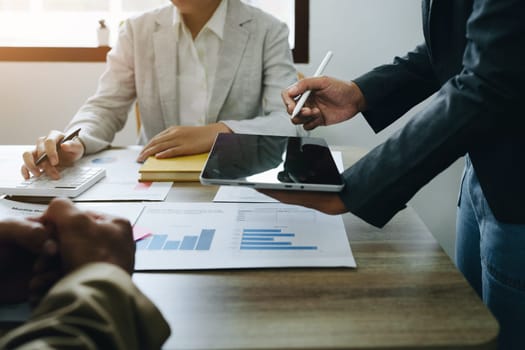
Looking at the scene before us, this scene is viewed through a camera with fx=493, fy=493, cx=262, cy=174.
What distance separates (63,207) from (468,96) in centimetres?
51

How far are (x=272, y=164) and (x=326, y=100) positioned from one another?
0.94 feet

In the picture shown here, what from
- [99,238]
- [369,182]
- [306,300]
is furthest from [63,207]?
[369,182]

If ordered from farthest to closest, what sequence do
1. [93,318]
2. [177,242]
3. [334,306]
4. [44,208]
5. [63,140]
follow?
[63,140] < [44,208] < [177,242] < [334,306] < [93,318]

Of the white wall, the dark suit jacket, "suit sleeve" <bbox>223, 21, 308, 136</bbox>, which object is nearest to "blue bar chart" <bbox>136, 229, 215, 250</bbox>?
the dark suit jacket

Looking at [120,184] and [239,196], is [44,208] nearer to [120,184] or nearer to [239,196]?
[120,184]

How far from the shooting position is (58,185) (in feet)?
3.08

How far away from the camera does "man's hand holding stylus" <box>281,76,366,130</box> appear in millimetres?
978

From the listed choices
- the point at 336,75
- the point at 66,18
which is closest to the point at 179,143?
the point at 336,75

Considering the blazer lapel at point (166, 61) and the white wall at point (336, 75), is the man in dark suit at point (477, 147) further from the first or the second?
the white wall at point (336, 75)

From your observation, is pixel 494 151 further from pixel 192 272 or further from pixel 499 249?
pixel 192 272

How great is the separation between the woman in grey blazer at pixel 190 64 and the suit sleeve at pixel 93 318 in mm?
995

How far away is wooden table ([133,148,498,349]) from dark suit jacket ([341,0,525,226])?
100 mm

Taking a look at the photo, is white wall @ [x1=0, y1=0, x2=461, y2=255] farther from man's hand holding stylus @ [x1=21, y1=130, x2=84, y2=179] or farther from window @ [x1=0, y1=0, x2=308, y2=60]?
man's hand holding stylus @ [x1=21, y1=130, x2=84, y2=179]

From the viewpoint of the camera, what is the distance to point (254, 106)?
155cm
